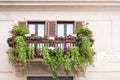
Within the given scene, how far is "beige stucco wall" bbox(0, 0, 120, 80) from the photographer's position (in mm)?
16281

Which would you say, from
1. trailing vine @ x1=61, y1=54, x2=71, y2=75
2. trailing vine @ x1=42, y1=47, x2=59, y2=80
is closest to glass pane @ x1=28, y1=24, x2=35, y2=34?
trailing vine @ x1=42, y1=47, x2=59, y2=80

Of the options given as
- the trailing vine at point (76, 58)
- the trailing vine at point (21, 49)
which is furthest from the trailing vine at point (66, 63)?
the trailing vine at point (21, 49)

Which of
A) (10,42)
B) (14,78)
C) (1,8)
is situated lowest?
(14,78)

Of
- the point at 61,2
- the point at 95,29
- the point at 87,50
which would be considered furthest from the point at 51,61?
the point at 61,2

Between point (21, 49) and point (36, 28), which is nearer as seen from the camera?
point (21, 49)

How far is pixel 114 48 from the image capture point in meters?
16.5

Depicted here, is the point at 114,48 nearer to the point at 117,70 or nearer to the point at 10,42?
the point at 117,70

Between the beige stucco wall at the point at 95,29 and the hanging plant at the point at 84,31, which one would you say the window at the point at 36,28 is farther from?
the hanging plant at the point at 84,31

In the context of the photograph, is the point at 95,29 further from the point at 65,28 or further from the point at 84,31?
the point at 65,28

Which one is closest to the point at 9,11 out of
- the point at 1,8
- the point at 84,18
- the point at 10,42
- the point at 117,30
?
the point at 1,8

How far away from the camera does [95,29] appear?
653 inches

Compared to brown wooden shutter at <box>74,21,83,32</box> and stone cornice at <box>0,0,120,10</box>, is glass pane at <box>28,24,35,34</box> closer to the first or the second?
stone cornice at <box>0,0,120,10</box>

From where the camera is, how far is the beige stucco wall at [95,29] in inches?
641

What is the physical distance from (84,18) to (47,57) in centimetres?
199
